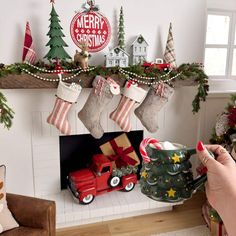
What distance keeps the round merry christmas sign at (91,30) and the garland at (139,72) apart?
23cm

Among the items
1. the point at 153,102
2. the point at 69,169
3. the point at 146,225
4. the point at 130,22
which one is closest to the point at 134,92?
the point at 153,102

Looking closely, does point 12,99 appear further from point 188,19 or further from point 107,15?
point 188,19

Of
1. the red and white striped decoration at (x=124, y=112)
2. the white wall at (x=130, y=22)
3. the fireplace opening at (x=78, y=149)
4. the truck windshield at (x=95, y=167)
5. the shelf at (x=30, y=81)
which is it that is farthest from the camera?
the fireplace opening at (x=78, y=149)

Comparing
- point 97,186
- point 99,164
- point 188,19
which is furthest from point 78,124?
point 188,19

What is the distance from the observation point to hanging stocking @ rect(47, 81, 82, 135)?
70.4 inches

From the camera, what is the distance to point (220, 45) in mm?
2547

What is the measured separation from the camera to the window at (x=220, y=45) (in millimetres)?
2482

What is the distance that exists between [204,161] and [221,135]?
1549 mm

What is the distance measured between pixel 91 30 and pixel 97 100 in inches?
22.1

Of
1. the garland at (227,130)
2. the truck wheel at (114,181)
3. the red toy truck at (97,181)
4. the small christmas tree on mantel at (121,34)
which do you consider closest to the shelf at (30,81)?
the small christmas tree on mantel at (121,34)

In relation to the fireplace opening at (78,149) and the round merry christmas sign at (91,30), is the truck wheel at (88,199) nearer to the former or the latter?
the fireplace opening at (78,149)

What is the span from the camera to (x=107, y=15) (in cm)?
200

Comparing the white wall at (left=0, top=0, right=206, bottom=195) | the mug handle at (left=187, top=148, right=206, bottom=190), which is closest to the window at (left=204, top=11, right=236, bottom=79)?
the white wall at (left=0, top=0, right=206, bottom=195)

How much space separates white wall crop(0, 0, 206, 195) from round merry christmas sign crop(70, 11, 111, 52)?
0.04 meters
